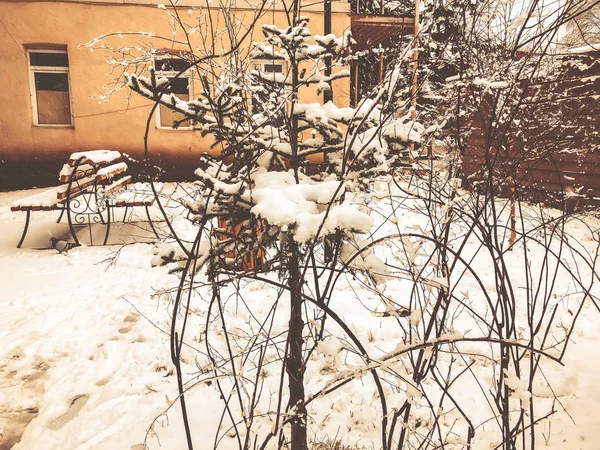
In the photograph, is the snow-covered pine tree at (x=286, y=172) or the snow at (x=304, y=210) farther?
the snow-covered pine tree at (x=286, y=172)

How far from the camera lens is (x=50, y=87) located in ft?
31.0

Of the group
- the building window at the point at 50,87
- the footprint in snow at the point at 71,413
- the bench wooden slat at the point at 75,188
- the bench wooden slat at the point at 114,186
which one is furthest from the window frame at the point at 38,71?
the footprint in snow at the point at 71,413

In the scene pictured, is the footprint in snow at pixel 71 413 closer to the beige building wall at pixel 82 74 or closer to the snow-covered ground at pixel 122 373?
the snow-covered ground at pixel 122 373

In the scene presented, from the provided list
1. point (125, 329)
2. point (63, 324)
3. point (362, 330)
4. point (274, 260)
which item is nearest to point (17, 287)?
point (63, 324)

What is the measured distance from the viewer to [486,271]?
16.4 ft

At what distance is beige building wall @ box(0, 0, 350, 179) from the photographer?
8875 millimetres

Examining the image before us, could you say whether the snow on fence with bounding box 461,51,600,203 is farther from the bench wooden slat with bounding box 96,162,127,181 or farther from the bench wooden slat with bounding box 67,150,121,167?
the bench wooden slat with bounding box 96,162,127,181

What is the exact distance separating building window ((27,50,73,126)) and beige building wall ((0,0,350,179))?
223 mm

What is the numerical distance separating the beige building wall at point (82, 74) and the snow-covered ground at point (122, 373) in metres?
5.11

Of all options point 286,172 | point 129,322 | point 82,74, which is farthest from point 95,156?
point 286,172

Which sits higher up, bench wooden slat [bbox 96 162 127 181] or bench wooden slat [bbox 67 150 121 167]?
bench wooden slat [bbox 67 150 121 167]

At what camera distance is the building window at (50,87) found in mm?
9250

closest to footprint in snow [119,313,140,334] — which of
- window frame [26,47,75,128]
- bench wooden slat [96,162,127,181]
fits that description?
bench wooden slat [96,162,127,181]

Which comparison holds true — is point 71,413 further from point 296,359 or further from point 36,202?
point 36,202
